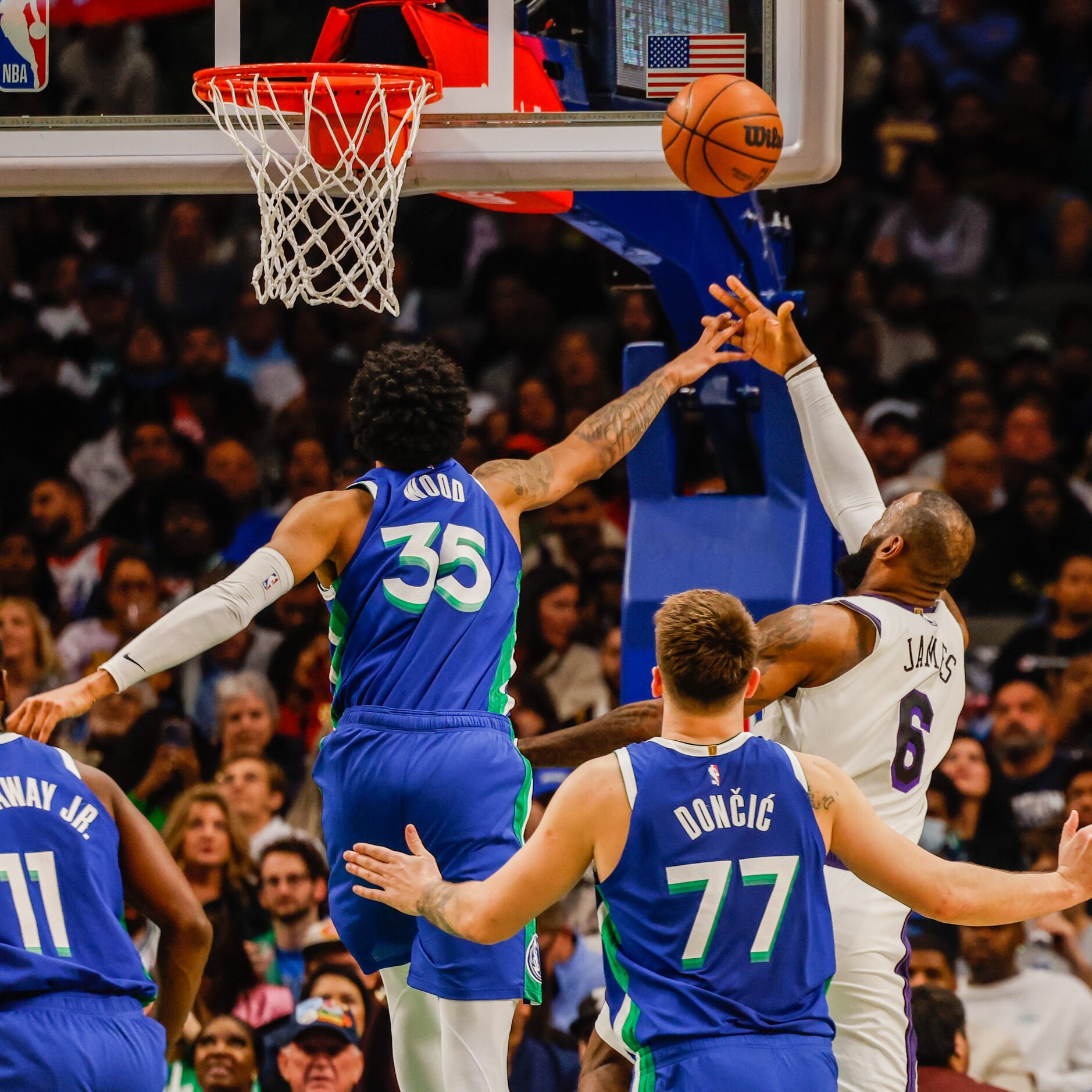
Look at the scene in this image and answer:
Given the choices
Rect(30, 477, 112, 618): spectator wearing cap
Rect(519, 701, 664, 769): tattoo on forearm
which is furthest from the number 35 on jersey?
Rect(30, 477, 112, 618): spectator wearing cap

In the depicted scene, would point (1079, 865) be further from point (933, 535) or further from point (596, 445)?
point (596, 445)

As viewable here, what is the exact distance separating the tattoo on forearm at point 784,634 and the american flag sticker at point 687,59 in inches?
71.5

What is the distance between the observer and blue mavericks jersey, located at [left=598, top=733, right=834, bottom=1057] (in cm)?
345

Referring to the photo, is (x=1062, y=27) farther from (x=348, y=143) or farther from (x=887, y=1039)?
(x=887, y=1039)

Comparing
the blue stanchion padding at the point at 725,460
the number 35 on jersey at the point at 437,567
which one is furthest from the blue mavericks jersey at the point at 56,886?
the blue stanchion padding at the point at 725,460

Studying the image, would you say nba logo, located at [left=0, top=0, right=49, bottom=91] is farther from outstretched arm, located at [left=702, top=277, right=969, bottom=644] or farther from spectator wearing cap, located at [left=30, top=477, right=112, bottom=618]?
spectator wearing cap, located at [left=30, top=477, right=112, bottom=618]

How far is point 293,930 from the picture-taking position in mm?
7375

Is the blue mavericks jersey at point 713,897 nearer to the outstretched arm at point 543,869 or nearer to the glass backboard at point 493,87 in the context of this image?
the outstretched arm at point 543,869

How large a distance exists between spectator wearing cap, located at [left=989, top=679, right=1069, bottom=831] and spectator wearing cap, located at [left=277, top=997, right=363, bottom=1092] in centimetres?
311

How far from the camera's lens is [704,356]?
561cm

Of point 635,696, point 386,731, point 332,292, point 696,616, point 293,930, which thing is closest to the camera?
point 696,616

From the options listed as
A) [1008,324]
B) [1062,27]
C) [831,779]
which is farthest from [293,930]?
[1062,27]

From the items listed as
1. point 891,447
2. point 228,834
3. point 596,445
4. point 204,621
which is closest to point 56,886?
point 204,621

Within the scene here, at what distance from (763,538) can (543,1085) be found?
2.47 m
